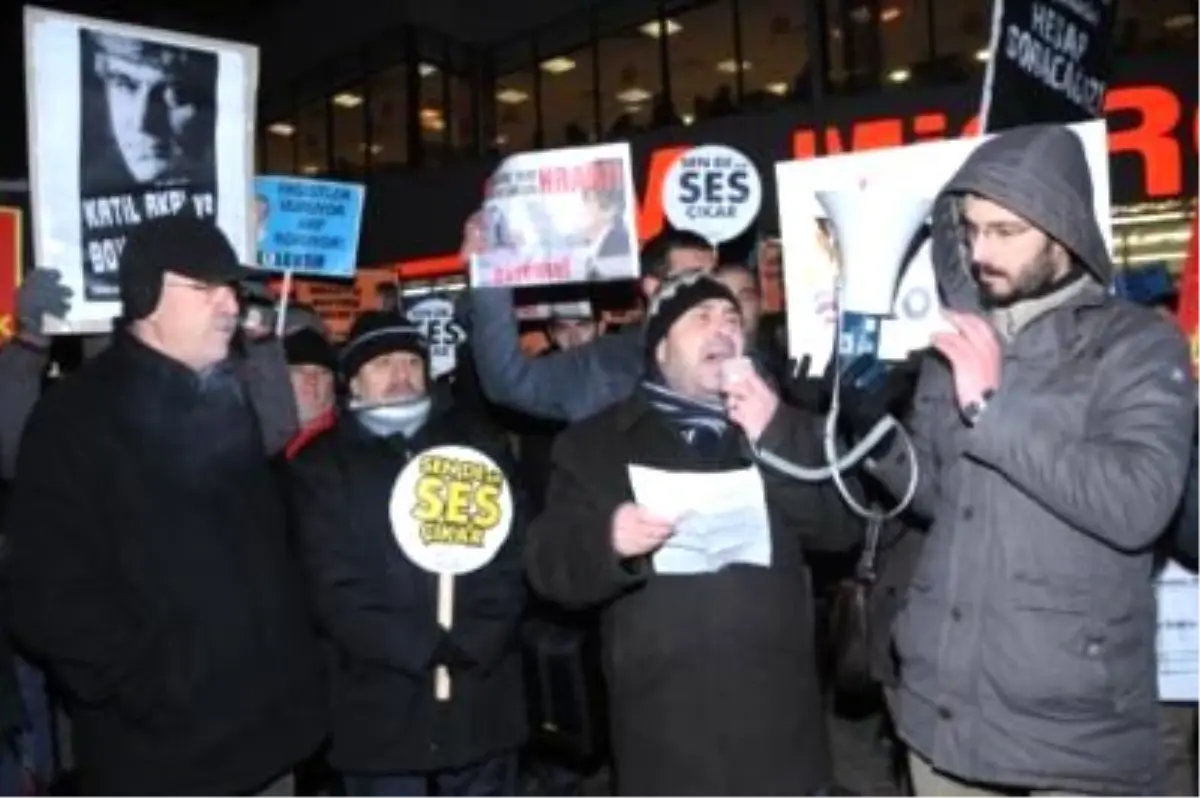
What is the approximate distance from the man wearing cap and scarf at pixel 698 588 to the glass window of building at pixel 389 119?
21.1 meters

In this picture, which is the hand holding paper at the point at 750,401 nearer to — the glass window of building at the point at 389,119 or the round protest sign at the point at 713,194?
the round protest sign at the point at 713,194

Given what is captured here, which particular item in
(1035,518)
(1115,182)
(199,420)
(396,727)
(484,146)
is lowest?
(396,727)

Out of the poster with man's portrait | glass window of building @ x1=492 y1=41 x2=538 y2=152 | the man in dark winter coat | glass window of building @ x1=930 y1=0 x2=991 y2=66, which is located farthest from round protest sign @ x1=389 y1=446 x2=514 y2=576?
glass window of building @ x1=492 y1=41 x2=538 y2=152

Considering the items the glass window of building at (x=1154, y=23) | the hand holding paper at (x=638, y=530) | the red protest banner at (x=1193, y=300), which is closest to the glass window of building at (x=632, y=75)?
the glass window of building at (x=1154, y=23)

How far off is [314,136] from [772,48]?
9.99m

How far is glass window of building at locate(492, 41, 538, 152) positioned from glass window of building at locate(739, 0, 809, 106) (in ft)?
13.8

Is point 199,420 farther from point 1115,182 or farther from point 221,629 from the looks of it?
point 1115,182

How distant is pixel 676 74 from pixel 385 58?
6.30 meters

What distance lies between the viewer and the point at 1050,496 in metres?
2.77

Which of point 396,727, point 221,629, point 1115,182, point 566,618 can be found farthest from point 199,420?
point 1115,182

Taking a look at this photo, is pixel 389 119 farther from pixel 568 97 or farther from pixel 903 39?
pixel 903 39

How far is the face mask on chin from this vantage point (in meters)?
4.46

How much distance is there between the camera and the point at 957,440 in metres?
2.99

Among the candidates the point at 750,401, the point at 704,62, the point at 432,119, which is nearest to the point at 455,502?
the point at 750,401
